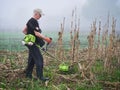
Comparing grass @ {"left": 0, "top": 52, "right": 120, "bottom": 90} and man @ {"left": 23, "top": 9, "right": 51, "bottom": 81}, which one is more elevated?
man @ {"left": 23, "top": 9, "right": 51, "bottom": 81}

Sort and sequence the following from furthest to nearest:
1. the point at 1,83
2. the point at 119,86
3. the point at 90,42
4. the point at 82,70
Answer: the point at 90,42 → the point at 82,70 → the point at 119,86 → the point at 1,83

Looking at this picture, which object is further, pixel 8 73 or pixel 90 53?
pixel 90 53

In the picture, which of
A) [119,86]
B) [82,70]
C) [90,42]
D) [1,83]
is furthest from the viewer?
[90,42]

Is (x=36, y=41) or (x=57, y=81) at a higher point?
(x=36, y=41)

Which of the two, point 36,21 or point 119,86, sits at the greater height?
point 36,21

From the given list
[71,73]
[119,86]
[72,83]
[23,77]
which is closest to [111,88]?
[119,86]

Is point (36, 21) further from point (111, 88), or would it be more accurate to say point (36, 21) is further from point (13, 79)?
point (111, 88)

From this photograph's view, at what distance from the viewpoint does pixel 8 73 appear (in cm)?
869

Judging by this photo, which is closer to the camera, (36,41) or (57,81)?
(36,41)

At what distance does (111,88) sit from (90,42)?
2.40m

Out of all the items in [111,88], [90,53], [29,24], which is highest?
[29,24]

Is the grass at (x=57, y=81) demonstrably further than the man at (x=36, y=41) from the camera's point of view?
No

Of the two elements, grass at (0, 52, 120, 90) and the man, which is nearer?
grass at (0, 52, 120, 90)

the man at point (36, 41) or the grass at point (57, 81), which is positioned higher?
the man at point (36, 41)
